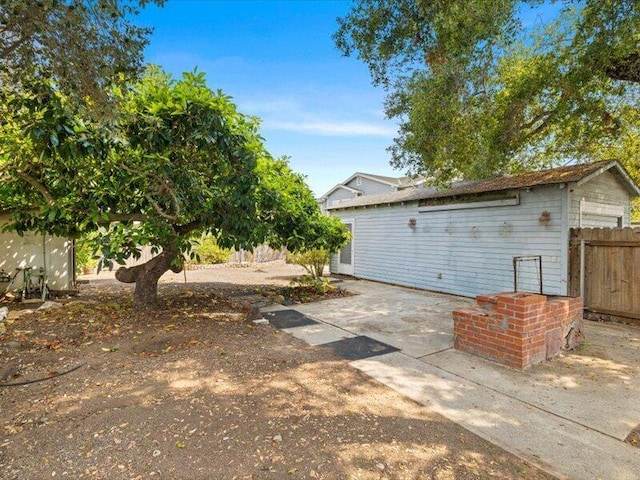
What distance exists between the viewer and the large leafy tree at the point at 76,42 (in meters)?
2.90

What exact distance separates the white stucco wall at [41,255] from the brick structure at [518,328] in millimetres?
8044

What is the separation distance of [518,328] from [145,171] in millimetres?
5006

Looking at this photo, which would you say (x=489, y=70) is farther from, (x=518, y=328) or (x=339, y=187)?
(x=339, y=187)

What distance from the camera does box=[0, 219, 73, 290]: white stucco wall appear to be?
6.95m

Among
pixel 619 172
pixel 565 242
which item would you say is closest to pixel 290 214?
pixel 565 242

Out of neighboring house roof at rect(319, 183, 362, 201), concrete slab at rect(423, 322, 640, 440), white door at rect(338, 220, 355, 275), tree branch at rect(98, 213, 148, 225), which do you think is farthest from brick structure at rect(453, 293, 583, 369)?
neighboring house roof at rect(319, 183, 362, 201)

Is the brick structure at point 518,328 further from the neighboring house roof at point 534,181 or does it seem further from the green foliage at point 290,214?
the green foliage at point 290,214

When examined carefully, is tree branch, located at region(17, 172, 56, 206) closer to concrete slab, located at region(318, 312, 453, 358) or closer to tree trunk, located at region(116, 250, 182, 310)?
tree trunk, located at region(116, 250, 182, 310)

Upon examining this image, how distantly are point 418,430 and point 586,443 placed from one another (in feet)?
3.96

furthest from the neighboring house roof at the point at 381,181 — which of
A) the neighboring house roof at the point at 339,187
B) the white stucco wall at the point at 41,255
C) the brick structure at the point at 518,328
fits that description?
the white stucco wall at the point at 41,255

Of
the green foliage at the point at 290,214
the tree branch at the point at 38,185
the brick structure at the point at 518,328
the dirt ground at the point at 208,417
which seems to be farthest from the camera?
the green foliage at the point at 290,214

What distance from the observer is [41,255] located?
7176 millimetres

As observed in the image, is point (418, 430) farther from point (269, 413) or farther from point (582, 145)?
point (582, 145)

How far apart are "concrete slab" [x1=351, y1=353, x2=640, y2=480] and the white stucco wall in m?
7.21
